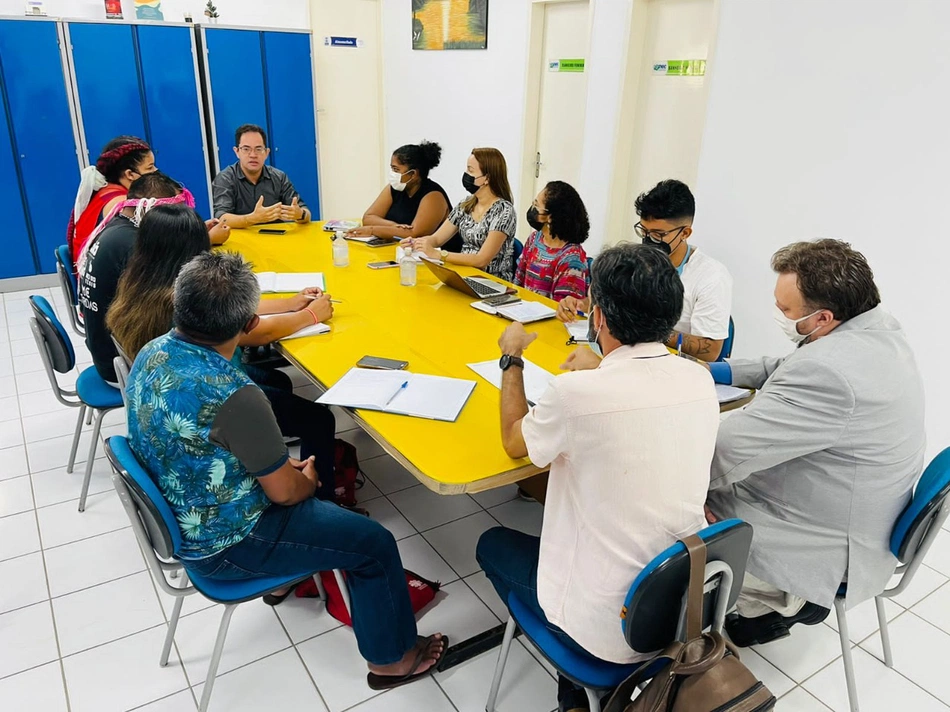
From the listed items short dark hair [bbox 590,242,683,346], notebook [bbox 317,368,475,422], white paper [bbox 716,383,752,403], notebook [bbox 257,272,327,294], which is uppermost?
short dark hair [bbox 590,242,683,346]

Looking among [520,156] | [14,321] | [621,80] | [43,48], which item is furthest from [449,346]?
[43,48]

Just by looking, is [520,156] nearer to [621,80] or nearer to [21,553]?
[621,80]

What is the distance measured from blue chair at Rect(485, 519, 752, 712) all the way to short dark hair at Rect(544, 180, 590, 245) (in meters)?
2.12

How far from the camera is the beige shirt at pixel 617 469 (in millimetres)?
1446

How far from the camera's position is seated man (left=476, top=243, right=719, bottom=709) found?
1.45 metres

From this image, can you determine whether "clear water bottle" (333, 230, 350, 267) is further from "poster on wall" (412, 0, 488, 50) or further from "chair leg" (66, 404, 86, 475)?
"poster on wall" (412, 0, 488, 50)

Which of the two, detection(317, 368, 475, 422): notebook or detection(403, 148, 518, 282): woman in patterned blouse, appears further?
detection(403, 148, 518, 282): woman in patterned blouse

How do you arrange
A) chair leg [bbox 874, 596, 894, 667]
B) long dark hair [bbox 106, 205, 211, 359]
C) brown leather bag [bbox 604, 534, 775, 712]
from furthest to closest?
long dark hair [bbox 106, 205, 211, 359]
chair leg [bbox 874, 596, 894, 667]
brown leather bag [bbox 604, 534, 775, 712]

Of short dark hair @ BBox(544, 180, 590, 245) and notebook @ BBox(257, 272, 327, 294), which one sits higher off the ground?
short dark hair @ BBox(544, 180, 590, 245)

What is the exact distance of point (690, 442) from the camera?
149cm

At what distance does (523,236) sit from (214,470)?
487 cm

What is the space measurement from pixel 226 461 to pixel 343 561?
0.46 metres

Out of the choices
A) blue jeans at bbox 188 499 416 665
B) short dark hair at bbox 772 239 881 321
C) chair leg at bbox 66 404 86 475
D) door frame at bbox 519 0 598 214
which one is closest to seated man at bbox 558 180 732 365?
short dark hair at bbox 772 239 881 321

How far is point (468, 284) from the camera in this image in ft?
10.7
